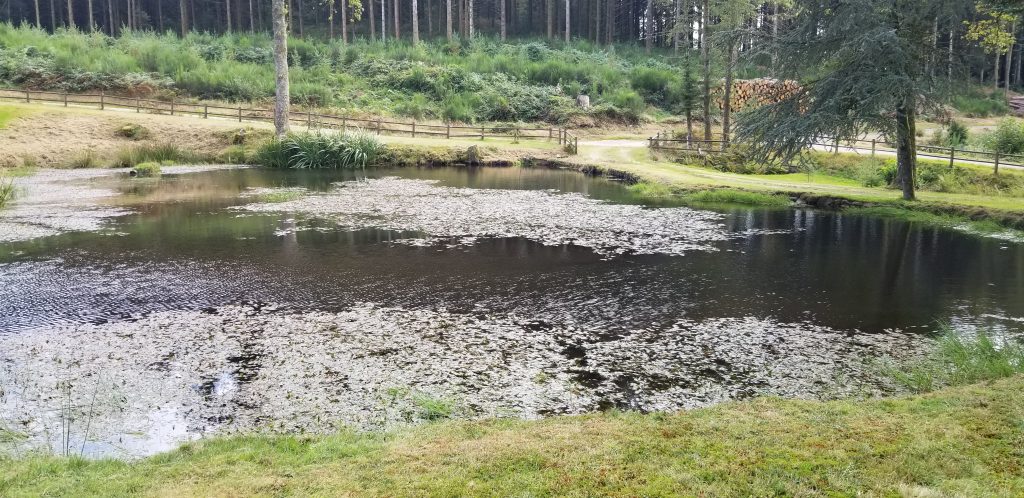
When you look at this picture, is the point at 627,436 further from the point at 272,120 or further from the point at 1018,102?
the point at 1018,102

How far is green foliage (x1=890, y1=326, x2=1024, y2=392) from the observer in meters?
8.06

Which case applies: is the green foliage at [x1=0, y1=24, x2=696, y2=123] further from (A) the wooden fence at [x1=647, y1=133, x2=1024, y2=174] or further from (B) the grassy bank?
(B) the grassy bank

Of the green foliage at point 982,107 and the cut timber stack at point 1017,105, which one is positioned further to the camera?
the cut timber stack at point 1017,105

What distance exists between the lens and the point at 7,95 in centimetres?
3888

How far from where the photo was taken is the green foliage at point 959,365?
8.06m

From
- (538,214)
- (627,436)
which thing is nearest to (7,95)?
(538,214)

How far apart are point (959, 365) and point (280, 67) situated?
31868 millimetres

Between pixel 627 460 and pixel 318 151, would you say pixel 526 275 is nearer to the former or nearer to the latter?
pixel 627 460

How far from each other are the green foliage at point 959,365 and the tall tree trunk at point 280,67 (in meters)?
30.5

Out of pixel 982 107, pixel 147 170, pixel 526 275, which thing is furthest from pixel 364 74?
pixel 526 275

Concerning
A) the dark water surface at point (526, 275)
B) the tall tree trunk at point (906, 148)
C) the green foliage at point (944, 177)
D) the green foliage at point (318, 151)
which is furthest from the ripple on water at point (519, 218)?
the green foliage at point (944, 177)

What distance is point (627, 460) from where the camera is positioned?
5422mm

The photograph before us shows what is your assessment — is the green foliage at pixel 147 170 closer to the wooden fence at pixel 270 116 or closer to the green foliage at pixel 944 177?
the wooden fence at pixel 270 116

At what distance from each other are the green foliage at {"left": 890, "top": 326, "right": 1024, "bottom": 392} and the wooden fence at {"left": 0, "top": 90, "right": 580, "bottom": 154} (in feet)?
96.2
